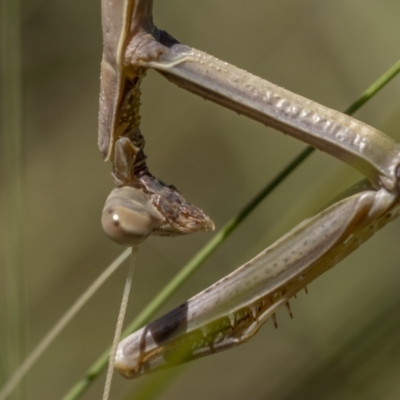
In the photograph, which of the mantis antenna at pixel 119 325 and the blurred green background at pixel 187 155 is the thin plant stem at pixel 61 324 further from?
the blurred green background at pixel 187 155

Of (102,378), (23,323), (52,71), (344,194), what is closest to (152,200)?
(344,194)

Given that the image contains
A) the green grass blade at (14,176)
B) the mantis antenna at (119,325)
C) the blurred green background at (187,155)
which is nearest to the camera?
the mantis antenna at (119,325)

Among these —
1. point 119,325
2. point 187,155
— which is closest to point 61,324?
point 119,325

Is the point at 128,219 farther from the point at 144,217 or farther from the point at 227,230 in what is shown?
the point at 227,230

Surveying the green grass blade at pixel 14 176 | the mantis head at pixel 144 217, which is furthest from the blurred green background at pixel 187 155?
the mantis head at pixel 144 217

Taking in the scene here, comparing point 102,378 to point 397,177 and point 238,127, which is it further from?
point 397,177

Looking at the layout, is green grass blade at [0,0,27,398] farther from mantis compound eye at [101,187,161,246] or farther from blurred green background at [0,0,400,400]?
blurred green background at [0,0,400,400]
